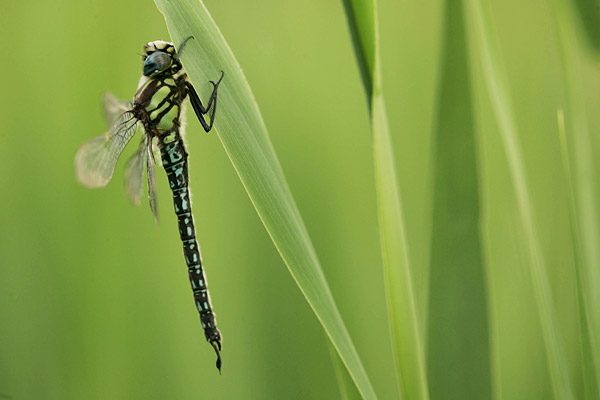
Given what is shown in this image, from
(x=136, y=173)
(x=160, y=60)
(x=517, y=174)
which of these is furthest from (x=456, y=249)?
(x=136, y=173)

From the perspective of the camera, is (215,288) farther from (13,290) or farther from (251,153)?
(251,153)

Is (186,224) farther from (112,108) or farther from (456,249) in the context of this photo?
(456,249)

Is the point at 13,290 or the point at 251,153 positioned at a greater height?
the point at 251,153

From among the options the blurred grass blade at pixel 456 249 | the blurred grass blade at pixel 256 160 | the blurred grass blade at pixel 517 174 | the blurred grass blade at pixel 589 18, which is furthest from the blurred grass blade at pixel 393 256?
the blurred grass blade at pixel 589 18

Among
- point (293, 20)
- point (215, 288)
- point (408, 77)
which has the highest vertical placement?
point (293, 20)

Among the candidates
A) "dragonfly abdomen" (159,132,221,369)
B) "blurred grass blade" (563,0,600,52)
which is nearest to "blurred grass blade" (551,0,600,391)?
"blurred grass blade" (563,0,600,52)

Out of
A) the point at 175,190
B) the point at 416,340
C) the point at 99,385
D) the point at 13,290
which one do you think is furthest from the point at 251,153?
the point at 13,290

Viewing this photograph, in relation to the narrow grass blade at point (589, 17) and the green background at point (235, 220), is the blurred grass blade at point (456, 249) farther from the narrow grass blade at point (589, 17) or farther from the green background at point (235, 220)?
the green background at point (235, 220)

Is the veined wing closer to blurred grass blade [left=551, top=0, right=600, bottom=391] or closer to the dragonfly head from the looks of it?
the dragonfly head
